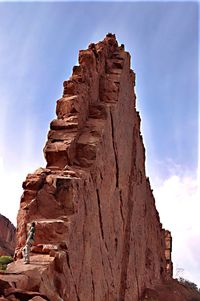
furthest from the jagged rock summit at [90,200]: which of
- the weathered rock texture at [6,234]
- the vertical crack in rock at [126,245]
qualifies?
the weathered rock texture at [6,234]

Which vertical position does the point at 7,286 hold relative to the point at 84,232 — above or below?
below

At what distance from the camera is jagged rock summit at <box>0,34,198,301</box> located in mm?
14000

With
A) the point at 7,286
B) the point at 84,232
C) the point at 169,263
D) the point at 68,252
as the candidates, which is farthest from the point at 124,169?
the point at 169,263

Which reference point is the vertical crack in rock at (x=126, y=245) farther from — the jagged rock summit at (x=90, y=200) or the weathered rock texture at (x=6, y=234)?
the weathered rock texture at (x=6, y=234)

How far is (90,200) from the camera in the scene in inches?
696

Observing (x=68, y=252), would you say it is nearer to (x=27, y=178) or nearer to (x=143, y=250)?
(x=27, y=178)

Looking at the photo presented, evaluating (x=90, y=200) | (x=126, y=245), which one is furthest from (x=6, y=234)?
(x=90, y=200)

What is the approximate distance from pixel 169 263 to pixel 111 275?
27.2 metres

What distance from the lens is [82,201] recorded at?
16.7m

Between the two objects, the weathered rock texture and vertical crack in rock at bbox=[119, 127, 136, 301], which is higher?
the weathered rock texture

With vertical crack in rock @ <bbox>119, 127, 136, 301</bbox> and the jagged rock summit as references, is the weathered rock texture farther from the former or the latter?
vertical crack in rock @ <bbox>119, 127, 136, 301</bbox>

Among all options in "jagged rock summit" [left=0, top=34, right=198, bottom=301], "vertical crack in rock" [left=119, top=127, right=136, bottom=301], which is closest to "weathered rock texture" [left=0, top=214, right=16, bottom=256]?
"jagged rock summit" [left=0, top=34, right=198, bottom=301]

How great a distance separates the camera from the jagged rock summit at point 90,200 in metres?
14.0

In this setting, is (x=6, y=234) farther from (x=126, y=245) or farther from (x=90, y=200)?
(x=90, y=200)
